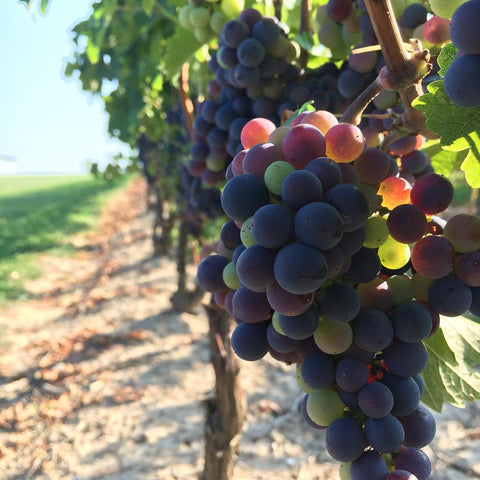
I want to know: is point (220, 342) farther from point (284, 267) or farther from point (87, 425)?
point (87, 425)

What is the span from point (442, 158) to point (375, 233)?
23.9 inches

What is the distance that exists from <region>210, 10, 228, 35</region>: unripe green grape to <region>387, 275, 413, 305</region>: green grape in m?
1.01

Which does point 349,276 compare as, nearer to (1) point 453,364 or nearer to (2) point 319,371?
(2) point 319,371

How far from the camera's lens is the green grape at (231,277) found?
3.22 ft

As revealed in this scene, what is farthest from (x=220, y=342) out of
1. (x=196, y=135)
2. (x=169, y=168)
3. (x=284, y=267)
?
(x=169, y=168)

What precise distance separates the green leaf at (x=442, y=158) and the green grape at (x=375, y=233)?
56 centimetres

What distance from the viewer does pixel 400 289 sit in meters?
0.89

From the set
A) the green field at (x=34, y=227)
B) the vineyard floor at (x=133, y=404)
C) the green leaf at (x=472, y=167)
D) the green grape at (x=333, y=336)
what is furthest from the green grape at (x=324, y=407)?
the green field at (x=34, y=227)

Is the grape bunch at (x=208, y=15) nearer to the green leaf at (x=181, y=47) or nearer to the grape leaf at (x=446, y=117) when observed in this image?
the green leaf at (x=181, y=47)

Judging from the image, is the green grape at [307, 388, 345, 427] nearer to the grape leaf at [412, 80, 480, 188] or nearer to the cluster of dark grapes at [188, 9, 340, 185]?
the grape leaf at [412, 80, 480, 188]

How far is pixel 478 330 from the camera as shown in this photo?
103 cm

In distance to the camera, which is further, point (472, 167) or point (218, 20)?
point (218, 20)

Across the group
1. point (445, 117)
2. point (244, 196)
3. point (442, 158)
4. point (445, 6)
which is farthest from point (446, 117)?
point (442, 158)

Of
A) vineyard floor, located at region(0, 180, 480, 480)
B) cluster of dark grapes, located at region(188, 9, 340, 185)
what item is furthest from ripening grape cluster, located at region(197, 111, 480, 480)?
vineyard floor, located at region(0, 180, 480, 480)
